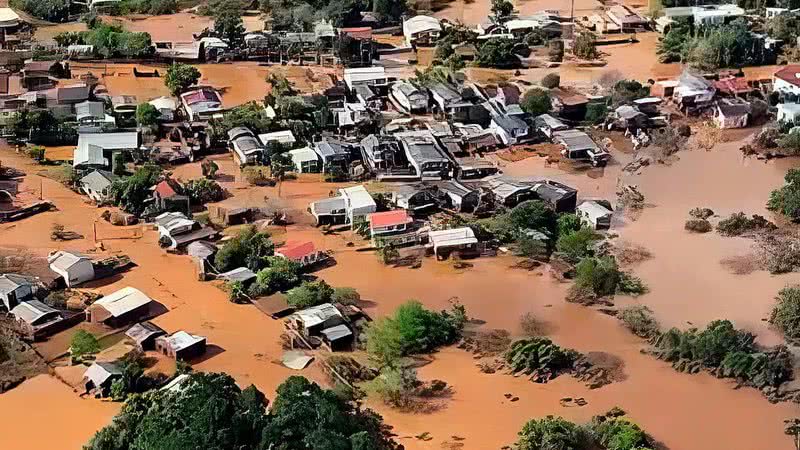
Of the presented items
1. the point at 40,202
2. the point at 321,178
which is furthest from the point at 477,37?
the point at 40,202

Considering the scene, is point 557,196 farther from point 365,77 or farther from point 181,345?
point 365,77

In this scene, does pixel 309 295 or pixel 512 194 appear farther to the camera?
pixel 512 194

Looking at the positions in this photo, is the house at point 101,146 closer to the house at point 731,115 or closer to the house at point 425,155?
the house at point 425,155

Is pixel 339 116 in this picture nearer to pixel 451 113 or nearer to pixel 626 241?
pixel 451 113

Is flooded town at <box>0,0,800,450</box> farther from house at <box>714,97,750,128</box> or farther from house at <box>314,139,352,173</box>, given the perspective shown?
house at <box>314,139,352,173</box>

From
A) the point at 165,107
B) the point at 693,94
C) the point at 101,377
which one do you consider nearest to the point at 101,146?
the point at 165,107
